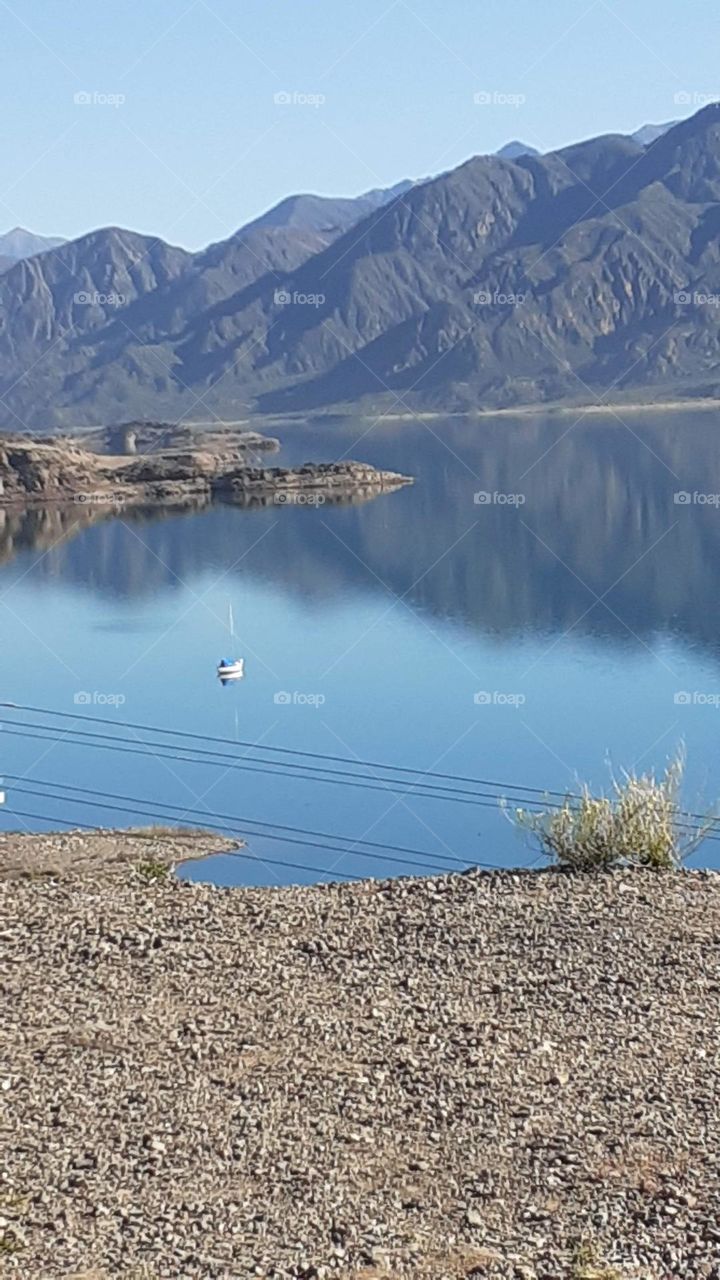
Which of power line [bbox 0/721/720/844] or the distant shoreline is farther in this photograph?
the distant shoreline

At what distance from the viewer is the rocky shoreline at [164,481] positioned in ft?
216

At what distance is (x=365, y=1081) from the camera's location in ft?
21.5

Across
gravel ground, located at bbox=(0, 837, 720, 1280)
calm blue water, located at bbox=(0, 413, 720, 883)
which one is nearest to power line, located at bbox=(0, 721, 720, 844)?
calm blue water, located at bbox=(0, 413, 720, 883)

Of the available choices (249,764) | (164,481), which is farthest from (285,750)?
(164,481)

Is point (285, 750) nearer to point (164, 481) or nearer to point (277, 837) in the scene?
point (277, 837)

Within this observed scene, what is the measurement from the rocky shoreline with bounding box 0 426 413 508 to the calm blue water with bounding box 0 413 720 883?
317cm

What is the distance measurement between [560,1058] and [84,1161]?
6.67 ft

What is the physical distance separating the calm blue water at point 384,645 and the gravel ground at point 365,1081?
7.50 meters

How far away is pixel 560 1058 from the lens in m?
6.76

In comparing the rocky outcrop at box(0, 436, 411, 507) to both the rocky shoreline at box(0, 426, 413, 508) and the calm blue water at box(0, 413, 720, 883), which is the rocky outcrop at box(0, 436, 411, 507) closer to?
the rocky shoreline at box(0, 426, 413, 508)

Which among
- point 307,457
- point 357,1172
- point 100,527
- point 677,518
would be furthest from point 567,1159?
point 307,457

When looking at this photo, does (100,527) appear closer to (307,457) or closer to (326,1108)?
(307,457)

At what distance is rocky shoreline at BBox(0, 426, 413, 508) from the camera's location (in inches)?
2586

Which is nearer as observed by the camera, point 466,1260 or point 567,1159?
point 466,1260
